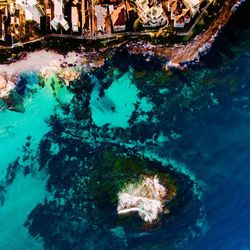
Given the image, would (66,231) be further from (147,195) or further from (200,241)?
(200,241)

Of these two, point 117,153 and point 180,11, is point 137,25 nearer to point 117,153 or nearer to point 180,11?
point 180,11

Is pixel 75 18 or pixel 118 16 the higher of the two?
pixel 118 16

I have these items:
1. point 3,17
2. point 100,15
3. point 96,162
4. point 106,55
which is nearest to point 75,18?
point 100,15

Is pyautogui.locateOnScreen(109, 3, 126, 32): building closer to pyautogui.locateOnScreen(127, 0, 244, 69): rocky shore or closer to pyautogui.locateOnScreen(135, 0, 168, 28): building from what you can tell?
pyautogui.locateOnScreen(135, 0, 168, 28): building

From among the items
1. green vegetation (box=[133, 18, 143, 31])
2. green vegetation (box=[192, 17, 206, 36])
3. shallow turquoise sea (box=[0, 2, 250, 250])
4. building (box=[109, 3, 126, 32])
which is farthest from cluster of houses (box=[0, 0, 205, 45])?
shallow turquoise sea (box=[0, 2, 250, 250])

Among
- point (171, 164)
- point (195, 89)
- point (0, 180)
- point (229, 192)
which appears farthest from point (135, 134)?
point (0, 180)
